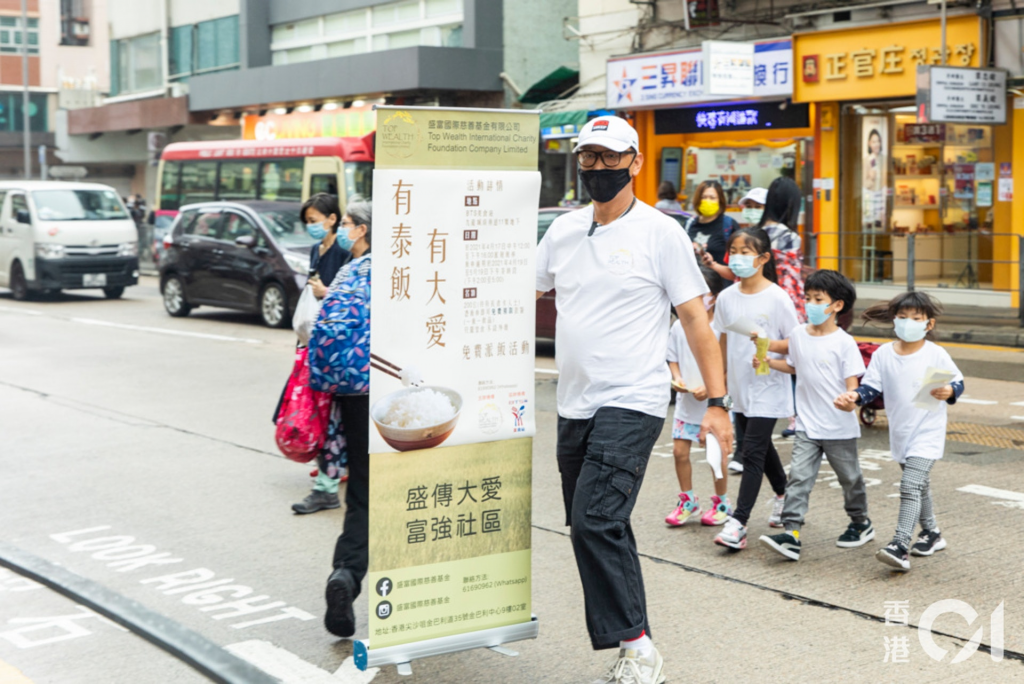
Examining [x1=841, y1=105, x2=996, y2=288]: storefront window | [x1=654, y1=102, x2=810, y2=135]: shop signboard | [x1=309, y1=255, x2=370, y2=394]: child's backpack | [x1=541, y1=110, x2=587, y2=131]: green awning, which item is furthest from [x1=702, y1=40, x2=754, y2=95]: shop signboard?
[x1=309, y1=255, x2=370, y2=394]: child's backpack

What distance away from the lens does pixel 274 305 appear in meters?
16.7

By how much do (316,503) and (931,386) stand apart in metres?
3.38

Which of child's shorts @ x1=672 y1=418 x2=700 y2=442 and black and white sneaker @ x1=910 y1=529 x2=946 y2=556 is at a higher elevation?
child's shorts @ x1=672 y1=418 x2=700 y2=442

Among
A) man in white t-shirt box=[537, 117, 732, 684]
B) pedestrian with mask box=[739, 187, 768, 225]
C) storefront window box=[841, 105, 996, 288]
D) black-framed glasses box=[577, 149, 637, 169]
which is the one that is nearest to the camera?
man in white t-shirt box=[537, 117, 732, 684]

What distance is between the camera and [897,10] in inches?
703

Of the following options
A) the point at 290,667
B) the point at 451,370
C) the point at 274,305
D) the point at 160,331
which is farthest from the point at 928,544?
the point at 160,331

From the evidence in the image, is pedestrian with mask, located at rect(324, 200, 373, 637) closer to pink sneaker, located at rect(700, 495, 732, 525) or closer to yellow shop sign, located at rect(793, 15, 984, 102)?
pink sneaker, located at rect(700, 495, 732, 525)

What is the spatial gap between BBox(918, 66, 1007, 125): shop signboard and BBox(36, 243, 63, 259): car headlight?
14.3 m

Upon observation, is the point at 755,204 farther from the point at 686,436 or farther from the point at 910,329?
the point at 910,329

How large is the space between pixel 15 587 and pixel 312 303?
1.99 metres

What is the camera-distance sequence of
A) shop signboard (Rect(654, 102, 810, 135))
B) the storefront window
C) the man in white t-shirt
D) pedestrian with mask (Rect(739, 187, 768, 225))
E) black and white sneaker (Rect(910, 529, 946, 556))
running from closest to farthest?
the man in white t-shirt < black and white sneaker (Rect(910, 529, 946, 556)) < pedestrian with mask (Rect(739, 187, 768, 225)) < the storefront window < shop signboard (Rect(654, 102, 810, 135))

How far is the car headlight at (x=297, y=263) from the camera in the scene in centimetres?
1622

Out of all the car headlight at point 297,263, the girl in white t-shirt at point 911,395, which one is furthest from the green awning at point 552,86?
the girl in white t-shirt at point 911,395

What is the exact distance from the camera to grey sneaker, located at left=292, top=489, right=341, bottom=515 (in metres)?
6.80
